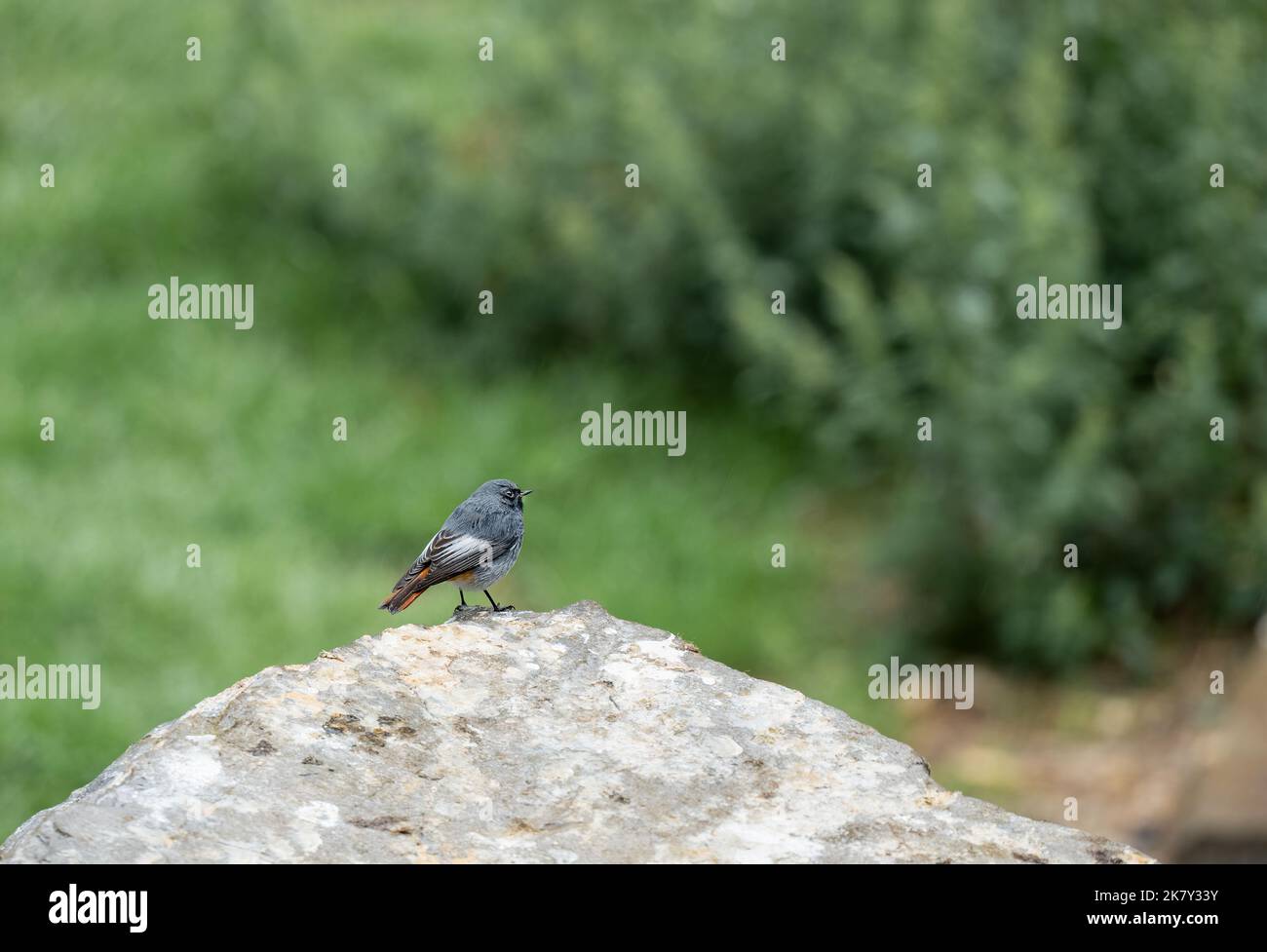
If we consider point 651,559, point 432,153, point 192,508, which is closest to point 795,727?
point 651,559

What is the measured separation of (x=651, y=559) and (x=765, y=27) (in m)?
3.66

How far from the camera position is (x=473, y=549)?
3.76 meters

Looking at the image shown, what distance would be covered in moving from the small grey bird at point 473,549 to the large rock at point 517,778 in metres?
0.14

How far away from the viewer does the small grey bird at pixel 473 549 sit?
3.73m

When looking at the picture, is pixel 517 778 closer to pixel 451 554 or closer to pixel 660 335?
pixel 451 554

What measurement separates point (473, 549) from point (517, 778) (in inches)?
28.4

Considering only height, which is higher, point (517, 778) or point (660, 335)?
point (660, 335)

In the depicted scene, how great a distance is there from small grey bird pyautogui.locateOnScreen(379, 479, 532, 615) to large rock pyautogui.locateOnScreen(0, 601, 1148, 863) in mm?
141

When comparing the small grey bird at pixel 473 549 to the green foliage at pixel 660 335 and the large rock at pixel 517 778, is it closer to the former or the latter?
the large rock at pixel 517 778

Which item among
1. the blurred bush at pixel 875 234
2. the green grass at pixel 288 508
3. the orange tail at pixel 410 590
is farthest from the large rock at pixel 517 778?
the blurred bush at pixel 875 234

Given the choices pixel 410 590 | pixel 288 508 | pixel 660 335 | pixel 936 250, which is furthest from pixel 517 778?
pixel 660 335

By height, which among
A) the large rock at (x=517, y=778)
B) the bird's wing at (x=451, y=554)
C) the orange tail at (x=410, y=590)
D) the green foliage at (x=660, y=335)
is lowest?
the large rock at (x=517, y=778)

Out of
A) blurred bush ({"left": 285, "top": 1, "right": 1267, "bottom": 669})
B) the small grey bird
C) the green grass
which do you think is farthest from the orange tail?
blurred bush ({"left": 285, "top": 1, "right": 1267, "bottom": 669})

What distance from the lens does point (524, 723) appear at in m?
3.39
